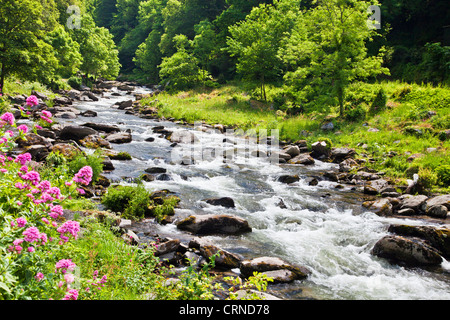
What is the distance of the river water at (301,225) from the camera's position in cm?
639

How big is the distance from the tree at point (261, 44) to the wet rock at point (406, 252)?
24977 mm

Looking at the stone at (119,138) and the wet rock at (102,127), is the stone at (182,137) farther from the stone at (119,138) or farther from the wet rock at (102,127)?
the wet rock at (102,127)

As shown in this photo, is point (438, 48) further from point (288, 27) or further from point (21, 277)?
point (21, 277)

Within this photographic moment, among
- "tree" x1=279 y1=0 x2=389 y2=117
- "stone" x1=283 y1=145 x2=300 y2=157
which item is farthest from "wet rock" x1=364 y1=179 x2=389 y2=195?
"tree" x1=279 y1=0 x2=389 y2=117

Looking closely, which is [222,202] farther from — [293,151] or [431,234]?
[293,151]

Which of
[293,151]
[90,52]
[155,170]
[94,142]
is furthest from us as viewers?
[90,52]

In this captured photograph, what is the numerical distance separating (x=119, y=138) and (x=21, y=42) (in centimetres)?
1243

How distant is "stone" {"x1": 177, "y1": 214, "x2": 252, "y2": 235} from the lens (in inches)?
337

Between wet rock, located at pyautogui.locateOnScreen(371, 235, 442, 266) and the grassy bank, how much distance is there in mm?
6098

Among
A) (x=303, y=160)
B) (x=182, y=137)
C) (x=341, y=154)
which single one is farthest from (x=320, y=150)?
(x=182, y=137)

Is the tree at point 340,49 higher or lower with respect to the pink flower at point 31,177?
higher

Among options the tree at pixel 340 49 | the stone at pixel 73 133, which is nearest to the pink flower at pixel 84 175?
the stone at pixel 73 133

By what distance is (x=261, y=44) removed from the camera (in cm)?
3127

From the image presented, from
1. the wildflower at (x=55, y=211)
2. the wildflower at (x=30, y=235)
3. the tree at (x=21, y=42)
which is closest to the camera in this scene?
the wildflower at (x=30, y=235)
